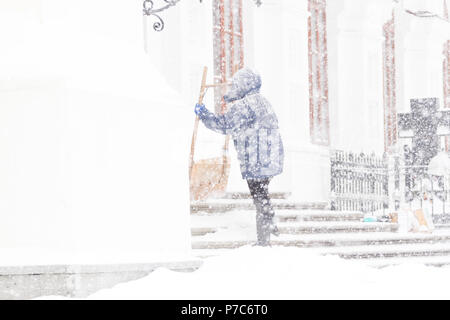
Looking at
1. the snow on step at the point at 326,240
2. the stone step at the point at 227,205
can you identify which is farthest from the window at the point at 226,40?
the snow on step at the point at 326,240

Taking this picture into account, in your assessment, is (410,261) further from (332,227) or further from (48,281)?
(48,281)

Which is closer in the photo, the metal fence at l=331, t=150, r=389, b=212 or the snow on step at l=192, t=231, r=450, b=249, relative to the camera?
the snow on step at l=192, t=231, r=450, b=249

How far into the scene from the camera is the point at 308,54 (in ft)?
49.4

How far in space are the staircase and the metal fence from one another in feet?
9.03

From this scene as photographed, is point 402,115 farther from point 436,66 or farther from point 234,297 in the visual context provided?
point 234,297

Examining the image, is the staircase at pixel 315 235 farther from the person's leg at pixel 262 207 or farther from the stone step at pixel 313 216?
the person's leg at pixel 262 207

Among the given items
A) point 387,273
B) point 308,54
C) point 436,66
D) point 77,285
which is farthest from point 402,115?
point 77,285

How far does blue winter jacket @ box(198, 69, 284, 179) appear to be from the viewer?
7.82 m

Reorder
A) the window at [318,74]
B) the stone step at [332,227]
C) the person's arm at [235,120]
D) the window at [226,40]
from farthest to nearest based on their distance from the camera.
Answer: the window at [318,74] < the window at [226,40] < the stone step at [332,227] < the person's arm at [235,120]

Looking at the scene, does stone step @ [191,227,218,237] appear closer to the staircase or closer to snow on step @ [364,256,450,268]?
the staircase

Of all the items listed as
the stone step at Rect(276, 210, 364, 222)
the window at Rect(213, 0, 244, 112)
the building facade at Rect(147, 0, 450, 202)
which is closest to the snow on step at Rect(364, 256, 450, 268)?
the stone step at Rect(276, 210, 364, 222)

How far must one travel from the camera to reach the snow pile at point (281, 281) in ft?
16.3

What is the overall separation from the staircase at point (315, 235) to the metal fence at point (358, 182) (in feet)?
9.03

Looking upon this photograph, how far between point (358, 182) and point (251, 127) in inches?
306
